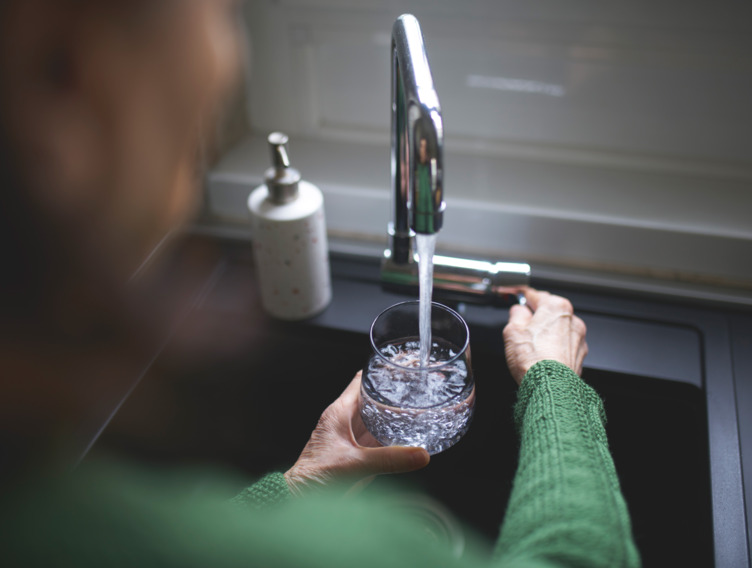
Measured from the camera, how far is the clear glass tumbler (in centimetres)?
65

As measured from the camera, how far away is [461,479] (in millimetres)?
845

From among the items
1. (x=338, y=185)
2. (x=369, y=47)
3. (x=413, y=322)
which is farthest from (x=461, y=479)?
(x=369, y=47)

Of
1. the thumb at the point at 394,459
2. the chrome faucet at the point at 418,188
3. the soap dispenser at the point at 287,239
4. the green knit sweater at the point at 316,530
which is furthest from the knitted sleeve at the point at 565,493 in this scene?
the soap dispenser at the point at 287,239

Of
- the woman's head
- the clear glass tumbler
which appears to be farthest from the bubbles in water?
the woman's head

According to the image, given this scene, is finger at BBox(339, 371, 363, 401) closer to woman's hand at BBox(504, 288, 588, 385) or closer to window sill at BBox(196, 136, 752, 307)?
woman's hand at BBox(504, 288, 588, 385)

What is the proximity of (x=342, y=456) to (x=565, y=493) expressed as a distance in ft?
0.87

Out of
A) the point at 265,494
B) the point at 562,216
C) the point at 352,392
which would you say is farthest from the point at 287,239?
the point at 562,216

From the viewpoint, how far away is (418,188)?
0.54m

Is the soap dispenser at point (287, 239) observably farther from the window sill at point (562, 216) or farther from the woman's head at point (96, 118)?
the woman's head at point (96, 118)

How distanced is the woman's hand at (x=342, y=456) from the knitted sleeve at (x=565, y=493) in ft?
0.42

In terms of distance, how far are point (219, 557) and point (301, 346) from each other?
48cm

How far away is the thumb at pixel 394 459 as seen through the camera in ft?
2.15

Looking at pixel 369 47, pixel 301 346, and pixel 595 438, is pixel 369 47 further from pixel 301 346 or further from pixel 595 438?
pixel 595 438

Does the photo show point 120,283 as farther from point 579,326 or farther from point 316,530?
point 579,326
